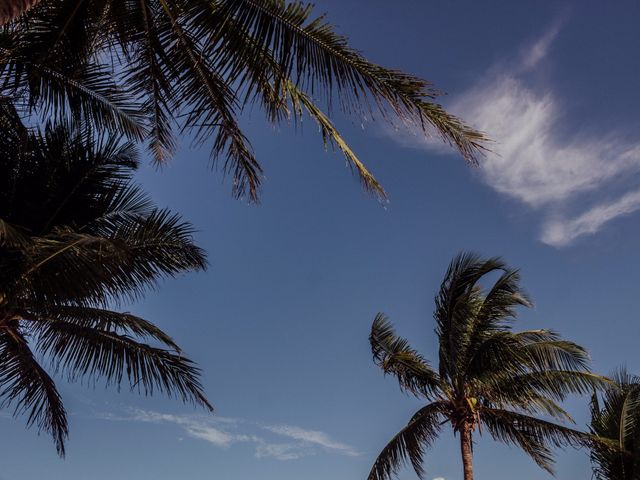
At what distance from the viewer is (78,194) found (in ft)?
28.9

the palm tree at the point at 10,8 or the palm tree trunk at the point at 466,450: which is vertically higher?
the palm tree trunk at the point at 466,450

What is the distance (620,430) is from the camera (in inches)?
569

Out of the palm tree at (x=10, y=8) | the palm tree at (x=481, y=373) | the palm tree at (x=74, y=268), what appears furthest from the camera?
the palm tree at (x=481, y=373)

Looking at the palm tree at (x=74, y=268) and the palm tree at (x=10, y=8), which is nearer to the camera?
the palm tree at (x=10, y=8)

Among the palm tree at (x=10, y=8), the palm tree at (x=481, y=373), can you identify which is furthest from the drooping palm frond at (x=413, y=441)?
the palm tree at (x=10, y=8)

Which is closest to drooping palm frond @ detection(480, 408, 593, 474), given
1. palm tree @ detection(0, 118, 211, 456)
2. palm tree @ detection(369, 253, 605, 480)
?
palm tree @ detection(369, 253, 605, 480)

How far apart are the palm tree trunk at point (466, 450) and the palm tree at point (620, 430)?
3.18 m

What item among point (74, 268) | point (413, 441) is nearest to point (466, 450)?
point (413, 441)

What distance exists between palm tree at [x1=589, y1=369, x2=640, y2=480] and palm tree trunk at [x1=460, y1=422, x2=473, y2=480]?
10.4ft

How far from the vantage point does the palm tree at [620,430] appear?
1417 cm

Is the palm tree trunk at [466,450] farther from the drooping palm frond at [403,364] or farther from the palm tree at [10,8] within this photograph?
the palm tree at [10,8]

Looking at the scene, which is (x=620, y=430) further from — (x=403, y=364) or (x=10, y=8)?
(x=10, y=8)

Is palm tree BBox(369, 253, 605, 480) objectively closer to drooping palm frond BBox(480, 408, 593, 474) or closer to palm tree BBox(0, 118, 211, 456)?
drooping palm frond BBox(480, 408, 593, 474)

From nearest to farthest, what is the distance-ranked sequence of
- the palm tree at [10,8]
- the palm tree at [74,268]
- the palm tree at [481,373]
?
the palm tree at [10,8], the palm tree at [74,268], the palm tree at [481,373]
